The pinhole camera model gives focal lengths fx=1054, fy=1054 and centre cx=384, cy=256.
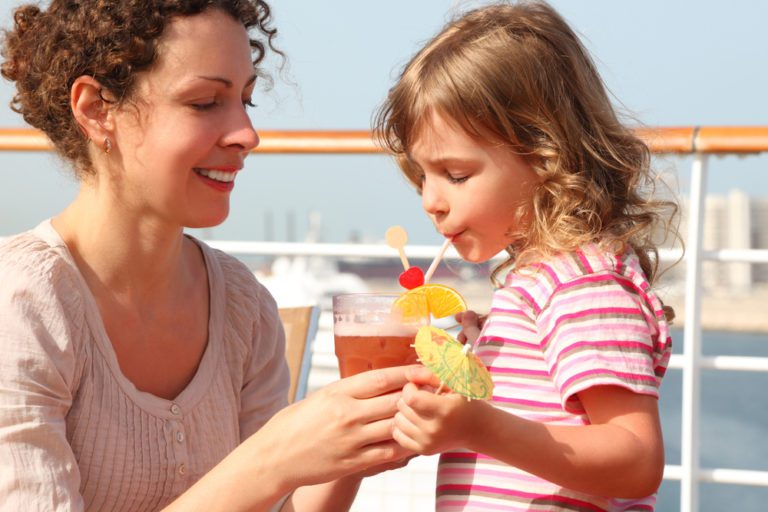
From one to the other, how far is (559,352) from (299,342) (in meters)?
1.13

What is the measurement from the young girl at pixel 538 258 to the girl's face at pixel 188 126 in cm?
30

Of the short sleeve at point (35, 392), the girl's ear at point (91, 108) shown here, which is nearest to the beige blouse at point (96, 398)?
the short sleeve at point (35, 392)

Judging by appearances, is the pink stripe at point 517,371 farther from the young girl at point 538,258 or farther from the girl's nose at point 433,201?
the girl's nose at point 433,201

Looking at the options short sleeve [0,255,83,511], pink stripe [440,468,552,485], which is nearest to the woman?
short sleeve [0,255,83,511]

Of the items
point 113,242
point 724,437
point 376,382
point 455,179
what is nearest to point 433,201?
point 455,179

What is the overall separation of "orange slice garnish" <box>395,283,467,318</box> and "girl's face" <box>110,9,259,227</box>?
15.8 inches

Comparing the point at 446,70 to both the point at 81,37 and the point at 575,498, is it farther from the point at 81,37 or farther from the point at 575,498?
the point at 575,498

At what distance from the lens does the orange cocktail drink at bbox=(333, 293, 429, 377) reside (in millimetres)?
1459

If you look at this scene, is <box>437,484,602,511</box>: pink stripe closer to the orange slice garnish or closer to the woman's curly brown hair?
the orange slice garnish

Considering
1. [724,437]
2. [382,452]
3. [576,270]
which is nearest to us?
[382,452]

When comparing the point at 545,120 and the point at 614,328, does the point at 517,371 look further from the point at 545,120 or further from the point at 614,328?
the point at 545,120

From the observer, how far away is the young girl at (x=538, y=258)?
1416mm

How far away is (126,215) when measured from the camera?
1.74m

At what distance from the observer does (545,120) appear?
1.73 metres
